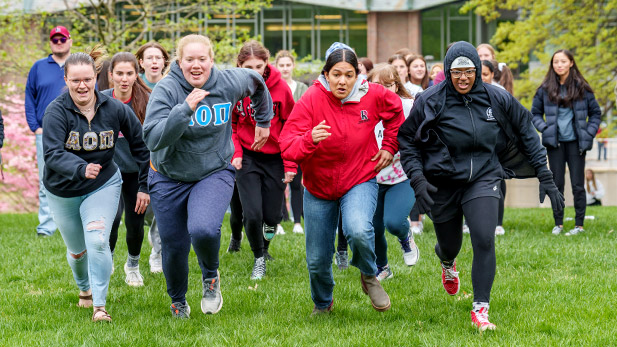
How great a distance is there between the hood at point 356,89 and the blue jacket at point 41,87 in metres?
5.83

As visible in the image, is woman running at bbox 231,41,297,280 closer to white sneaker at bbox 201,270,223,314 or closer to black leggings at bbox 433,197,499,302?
white sneaker at bbox 201,270,223,314

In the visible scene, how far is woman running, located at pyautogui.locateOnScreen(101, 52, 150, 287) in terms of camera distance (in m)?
7.32

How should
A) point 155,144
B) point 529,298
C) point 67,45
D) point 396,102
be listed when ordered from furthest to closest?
point 67,45 < point 529,298 < point 396,102 < point 155,144

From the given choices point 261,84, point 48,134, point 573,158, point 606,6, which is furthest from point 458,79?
point 606,6

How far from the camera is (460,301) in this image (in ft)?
22.1

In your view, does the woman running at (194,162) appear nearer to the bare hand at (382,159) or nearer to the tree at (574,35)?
the bare hand at (382,159)

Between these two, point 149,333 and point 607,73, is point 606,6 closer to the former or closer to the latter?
point 607,73

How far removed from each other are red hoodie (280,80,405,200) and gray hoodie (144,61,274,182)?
484 millimetres

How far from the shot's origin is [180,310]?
6281mm

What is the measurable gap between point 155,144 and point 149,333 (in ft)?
4.87

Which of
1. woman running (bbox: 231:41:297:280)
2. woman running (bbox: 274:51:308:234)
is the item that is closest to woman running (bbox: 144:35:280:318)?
woman running (bbox: 231:41:297:280)

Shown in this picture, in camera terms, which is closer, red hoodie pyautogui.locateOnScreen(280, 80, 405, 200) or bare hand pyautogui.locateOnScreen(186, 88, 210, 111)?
bare hand pyautogui.locateOnScreen(186, 88, 210, 111)

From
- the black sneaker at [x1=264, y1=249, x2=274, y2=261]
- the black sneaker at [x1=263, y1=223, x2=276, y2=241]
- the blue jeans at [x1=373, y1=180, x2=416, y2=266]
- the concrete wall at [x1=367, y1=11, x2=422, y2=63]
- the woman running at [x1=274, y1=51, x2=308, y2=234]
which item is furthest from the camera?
the concrete wall at [x1=367, y1=11, x2=422, y2=63]

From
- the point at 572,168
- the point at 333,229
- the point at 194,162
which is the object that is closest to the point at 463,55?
the point at 333,229
